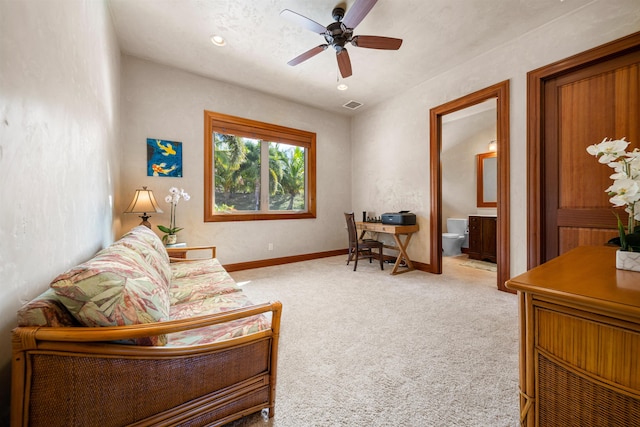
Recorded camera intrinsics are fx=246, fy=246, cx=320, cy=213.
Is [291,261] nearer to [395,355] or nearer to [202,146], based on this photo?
[202,146]

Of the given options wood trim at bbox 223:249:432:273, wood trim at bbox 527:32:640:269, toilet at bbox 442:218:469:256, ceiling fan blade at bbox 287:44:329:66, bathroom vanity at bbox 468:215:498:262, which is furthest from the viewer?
toilet at bbox 442:218:469:256

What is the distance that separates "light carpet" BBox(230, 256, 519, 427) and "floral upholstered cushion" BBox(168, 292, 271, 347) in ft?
1.34

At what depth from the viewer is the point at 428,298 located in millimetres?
2637

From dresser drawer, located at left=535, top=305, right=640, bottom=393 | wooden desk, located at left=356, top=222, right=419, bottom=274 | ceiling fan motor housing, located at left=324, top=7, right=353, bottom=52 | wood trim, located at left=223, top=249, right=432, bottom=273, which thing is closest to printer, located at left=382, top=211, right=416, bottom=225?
wooden desk, located at left=356, top=222, right=419, bottom=274

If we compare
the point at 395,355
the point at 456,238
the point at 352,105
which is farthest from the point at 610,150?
the point at 456,238

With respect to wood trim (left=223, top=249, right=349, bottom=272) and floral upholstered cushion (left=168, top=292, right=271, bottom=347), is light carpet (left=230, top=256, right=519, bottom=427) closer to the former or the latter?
floral upholstered cushion (left=168, top=292, right=271, bottom=347)

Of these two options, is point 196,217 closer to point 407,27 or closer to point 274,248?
point 274,248

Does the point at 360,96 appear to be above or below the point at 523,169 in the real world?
above

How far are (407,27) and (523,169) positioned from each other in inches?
76.3

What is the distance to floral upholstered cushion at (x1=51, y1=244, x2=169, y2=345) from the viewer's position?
78cm

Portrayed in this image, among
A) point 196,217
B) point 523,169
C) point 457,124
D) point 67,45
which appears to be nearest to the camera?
point 67,45

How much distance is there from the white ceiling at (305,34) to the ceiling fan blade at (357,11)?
26cm

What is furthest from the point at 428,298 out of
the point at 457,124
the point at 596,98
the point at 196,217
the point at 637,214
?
the point at 457,124

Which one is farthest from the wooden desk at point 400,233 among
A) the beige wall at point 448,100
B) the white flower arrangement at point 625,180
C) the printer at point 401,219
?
the white flower arrangement at point 625,180
